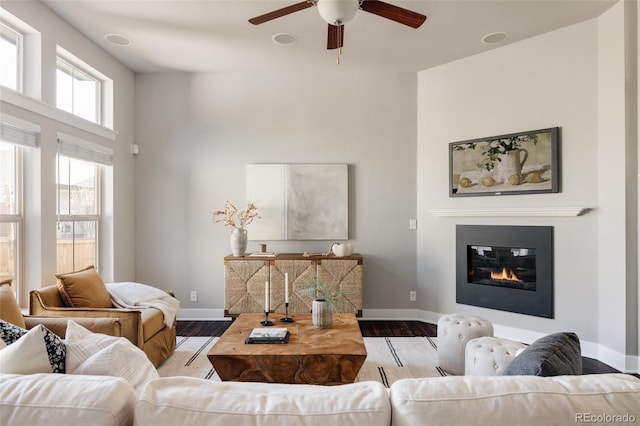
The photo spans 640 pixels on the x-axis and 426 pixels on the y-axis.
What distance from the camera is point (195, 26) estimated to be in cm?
341

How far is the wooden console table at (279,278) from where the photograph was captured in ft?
13.6

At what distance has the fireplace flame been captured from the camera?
12.7 feet

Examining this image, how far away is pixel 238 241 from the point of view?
4266 millimetres

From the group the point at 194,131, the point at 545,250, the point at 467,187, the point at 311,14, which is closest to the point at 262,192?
the point at 194,131

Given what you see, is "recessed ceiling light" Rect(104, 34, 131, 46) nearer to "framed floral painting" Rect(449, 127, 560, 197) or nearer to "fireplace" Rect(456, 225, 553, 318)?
"framed floral painting" Rect(449, 127, 560, 197)

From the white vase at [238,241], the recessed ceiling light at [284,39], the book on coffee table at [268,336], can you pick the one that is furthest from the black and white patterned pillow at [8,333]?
the recessed ceiling light at [284,39]

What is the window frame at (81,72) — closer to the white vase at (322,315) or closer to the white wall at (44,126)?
the white wall at (44,126)

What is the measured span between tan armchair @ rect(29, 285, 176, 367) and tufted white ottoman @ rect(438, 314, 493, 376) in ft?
7.72

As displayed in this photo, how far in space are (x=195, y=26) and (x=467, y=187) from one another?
3.23m

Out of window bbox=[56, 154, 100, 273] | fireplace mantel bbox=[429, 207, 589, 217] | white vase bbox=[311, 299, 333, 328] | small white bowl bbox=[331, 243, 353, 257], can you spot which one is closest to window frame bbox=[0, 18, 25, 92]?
window bbox=[56, 154, 100, 273]

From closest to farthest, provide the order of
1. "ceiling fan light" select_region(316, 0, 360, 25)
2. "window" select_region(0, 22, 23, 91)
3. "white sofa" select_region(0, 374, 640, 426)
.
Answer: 1. "white sofa" select_region(0, 374, 640, 426)
2. "ceiling fan light" select_region(316, 0, 360, 25)
3. "window" select_region(0, 22, 23, 91)

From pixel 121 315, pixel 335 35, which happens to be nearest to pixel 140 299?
pixel 121 315

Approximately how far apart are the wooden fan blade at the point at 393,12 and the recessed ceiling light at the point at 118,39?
2.61m

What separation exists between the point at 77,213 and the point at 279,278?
2.18 meters
